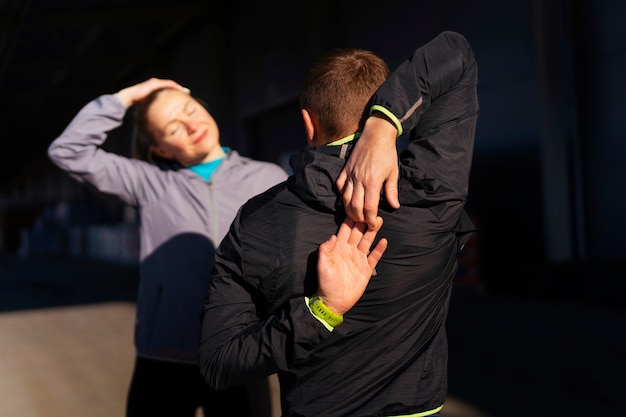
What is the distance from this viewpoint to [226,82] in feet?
51.2

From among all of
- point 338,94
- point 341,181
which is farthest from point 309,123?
point 341,181

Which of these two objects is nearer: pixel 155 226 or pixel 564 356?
pixel 155 226

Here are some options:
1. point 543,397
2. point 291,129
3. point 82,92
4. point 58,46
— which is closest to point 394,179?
point 543,397

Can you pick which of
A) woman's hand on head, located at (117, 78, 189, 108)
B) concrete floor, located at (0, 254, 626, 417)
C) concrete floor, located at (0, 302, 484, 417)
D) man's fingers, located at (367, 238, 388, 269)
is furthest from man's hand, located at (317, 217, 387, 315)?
concrete floor, located at (0, 254, 626, 417)

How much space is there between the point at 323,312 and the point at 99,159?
1470 mm

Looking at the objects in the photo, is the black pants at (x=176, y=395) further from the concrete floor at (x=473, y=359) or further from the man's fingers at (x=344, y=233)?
the concrete floor at (x=473, y=359)

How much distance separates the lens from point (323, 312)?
58.7 inches

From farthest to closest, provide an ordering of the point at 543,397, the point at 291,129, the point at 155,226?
the point at 291,129 → the point at 543,397 → the point at 155,226

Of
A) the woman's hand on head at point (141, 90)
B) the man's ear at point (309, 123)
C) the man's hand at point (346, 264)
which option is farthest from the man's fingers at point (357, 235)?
the woman's hand on head at point (141, 90)

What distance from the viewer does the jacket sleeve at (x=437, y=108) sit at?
1570mm

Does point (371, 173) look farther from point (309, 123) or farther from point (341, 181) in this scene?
point (309, 123)

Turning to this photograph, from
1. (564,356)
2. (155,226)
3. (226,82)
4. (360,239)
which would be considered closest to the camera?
(360,239)

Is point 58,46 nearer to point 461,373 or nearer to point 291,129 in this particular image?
point 291,129

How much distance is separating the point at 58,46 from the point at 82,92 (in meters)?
6.48
